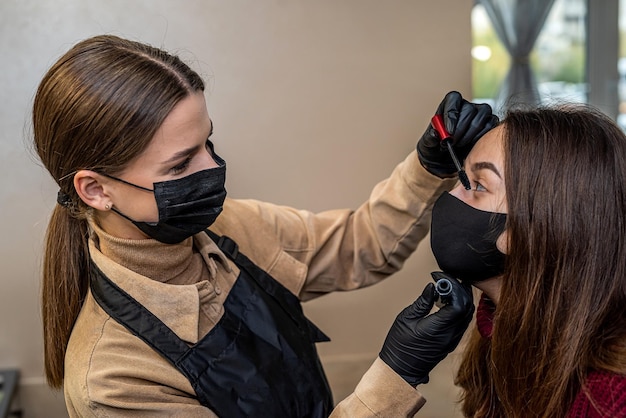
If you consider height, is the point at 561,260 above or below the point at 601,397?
above

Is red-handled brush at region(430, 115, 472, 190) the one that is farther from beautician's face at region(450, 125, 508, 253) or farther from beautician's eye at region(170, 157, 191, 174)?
beautician's eye at region(170, 157, 191, 174)

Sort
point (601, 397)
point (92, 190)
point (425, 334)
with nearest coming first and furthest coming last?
point (601, 397)
point (425, 334)
point (92, 190)

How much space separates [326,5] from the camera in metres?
2.73

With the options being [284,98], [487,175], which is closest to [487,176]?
[487,175]

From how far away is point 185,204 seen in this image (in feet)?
4.56


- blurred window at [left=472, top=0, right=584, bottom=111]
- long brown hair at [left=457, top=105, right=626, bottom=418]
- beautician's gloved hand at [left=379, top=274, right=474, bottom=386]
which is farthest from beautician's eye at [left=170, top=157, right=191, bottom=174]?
blurred window at [left=472, top=0, right=584, bottom=111]

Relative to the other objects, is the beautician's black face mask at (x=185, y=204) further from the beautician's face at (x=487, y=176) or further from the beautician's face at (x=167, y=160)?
the beautician's face at (x=487, y=176)

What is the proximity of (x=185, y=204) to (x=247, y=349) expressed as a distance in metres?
0.34

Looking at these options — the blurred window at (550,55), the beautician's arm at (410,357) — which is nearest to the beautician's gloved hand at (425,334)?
the beautician's arm at (410,357)

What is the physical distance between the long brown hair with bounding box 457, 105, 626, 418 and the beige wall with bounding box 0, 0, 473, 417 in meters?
1.49

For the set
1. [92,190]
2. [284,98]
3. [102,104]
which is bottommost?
[284,98]

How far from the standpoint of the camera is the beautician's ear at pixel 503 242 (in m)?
1.34

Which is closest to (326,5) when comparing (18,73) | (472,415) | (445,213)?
(18,73)

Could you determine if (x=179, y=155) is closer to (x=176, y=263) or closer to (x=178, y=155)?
(x=178, y=155)
